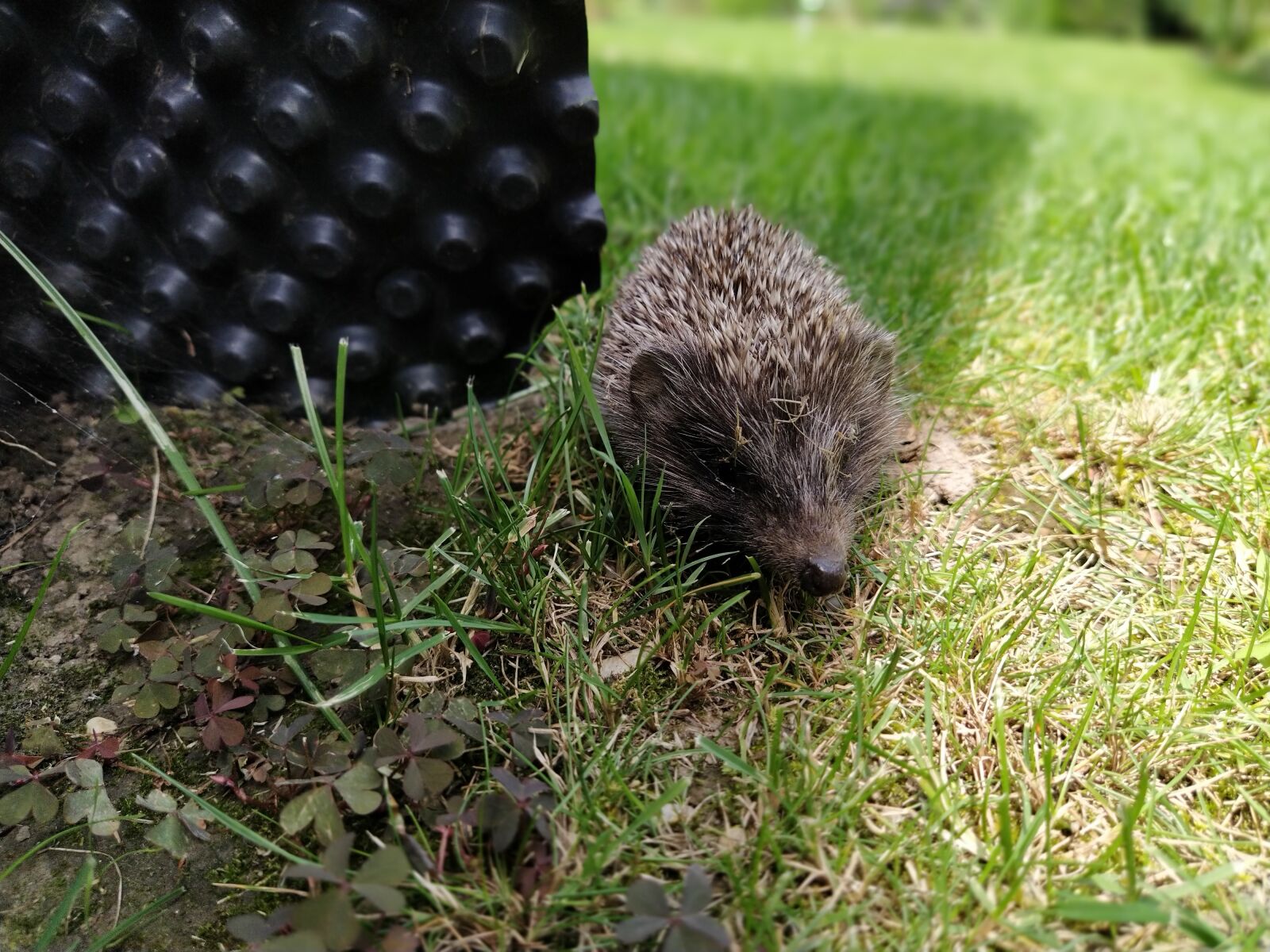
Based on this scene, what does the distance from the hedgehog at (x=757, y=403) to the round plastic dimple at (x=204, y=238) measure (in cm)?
115

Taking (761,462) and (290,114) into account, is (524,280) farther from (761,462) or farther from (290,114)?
(761,462)

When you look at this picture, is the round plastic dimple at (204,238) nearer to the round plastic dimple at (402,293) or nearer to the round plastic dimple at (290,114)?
the round plastic dimple at (290,114)

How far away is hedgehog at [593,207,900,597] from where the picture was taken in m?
2.41

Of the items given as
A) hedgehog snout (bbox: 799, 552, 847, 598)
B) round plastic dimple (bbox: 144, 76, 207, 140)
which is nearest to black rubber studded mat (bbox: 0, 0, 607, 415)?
round plastic dimple (bbox: 144, 76, 207, 140)

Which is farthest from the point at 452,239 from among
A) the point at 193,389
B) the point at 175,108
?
the point at 193,389

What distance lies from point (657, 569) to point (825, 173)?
3.63 metres

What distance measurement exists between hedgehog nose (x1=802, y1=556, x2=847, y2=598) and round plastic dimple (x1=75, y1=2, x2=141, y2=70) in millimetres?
2272

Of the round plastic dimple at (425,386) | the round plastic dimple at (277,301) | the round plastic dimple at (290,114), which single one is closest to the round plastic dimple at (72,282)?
the round plastic dimple at (277,301)

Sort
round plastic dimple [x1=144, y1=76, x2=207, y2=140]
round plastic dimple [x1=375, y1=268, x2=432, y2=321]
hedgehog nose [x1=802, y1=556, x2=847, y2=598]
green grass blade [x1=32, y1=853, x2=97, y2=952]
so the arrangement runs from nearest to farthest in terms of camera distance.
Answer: green grass blade [x1=32, y1=853, x2=97, y2=952] → hedgehog nose [x1=802, y1=556, x2=847, y2=598] → round plastic dimple [x1=144, y1=76, x2=207, y2=140] → round plastic dimple [x1=375, y1=268, x2=432, y2=321]

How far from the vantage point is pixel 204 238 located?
258cm

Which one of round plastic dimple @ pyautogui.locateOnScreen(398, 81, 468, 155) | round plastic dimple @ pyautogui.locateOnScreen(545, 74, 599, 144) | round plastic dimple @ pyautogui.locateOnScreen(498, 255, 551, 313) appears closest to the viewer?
round plastic dimple @ pyautogui.locateOnScreen(398, 81, 468, 155)

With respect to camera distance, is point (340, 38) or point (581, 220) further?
point (581, 220)

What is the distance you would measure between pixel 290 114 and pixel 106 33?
0.48m

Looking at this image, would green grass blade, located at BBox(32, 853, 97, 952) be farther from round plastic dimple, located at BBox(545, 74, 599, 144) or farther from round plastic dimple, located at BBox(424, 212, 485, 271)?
round plastic dimple, located at BBox(545, 74, 599, 144)
